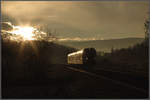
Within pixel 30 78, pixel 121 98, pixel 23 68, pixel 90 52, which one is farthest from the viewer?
pixel 90 52

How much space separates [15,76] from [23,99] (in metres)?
7.74

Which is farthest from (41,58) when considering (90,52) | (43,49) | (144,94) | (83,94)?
(90,52)

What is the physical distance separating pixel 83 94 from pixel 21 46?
29.5 ft

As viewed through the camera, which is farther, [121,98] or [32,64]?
[32,64]

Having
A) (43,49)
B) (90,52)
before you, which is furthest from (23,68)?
(90,52)

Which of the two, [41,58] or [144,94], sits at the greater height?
[41,58]

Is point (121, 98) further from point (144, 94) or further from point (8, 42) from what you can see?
point (8, 42)

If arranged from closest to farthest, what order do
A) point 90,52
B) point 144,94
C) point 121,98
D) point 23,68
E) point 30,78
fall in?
point 121,98 → point 144,94 → point 30,78 → point 23,68 → point 90,52

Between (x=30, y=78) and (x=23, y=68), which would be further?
(x=23, y=68)

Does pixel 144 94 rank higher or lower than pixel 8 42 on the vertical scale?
lower

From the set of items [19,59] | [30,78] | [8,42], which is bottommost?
[30,78]

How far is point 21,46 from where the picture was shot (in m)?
17.6

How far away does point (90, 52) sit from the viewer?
36.2m

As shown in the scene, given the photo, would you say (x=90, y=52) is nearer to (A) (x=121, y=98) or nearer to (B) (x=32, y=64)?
(B) (x=32, y=64)
